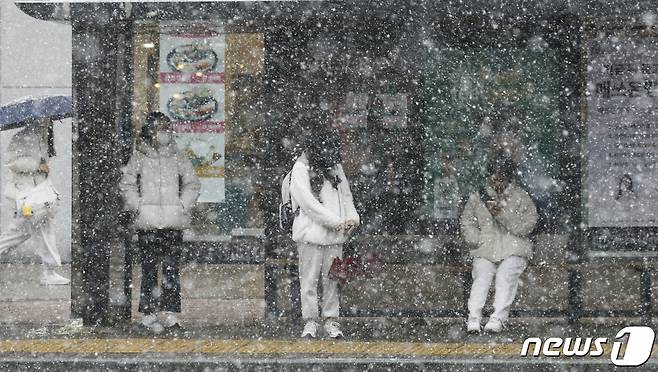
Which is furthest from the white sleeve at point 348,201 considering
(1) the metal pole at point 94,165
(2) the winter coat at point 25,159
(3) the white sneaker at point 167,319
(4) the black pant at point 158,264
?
(2) the winter coat at point 25,159

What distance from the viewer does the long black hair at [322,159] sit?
32.7ft

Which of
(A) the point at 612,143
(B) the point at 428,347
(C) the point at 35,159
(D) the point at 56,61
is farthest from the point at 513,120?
(D) the point at 56,61

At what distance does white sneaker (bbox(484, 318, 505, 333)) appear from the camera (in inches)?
401

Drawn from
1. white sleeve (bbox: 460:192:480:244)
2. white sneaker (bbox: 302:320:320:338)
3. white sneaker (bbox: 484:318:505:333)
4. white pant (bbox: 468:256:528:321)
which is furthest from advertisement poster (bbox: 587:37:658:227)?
white sneaker (bbox: 302:320:320:338)

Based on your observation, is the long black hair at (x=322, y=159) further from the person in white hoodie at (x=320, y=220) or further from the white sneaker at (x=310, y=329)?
the white sneaker at (x=310, y=329)

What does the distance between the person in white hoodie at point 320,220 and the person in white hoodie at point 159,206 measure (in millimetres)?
978

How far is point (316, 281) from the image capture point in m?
10.1

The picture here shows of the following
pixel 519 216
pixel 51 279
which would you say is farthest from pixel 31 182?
pixel 519 216

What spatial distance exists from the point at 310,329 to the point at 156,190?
164 cm

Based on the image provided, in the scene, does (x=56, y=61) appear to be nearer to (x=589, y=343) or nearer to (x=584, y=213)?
(x=584, y=213)

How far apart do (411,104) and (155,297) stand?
271 centimetres

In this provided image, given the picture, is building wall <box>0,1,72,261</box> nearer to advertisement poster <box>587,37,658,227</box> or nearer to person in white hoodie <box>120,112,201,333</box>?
person in white hoodie <box>120,112,201,333</box>

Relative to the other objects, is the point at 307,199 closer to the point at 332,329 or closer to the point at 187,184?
the point at 332,329

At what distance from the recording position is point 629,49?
432 inches
